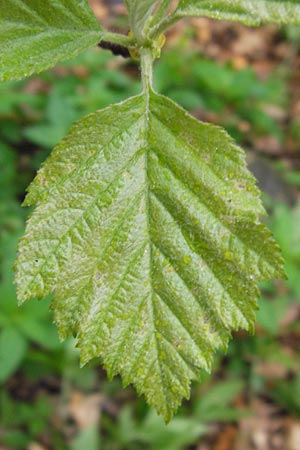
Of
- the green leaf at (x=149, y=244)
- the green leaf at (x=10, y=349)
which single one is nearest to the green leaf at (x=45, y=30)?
the green leaf at (x=149, y=244)

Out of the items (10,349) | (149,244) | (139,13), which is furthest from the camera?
(10,349)

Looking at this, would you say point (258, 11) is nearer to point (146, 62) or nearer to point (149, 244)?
point (146, 62)

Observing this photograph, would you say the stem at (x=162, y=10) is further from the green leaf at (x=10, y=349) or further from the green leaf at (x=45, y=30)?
the green leaf at (x=10, y=349)

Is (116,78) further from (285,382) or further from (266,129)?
(285,382)

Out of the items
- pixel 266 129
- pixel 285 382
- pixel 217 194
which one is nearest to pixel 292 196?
pixel 266 129

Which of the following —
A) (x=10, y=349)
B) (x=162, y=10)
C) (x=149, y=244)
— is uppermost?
(x=162, y=10)

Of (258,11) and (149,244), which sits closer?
(258,11)

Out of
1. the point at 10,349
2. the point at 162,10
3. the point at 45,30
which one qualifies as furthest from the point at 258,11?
the point at 10,349
